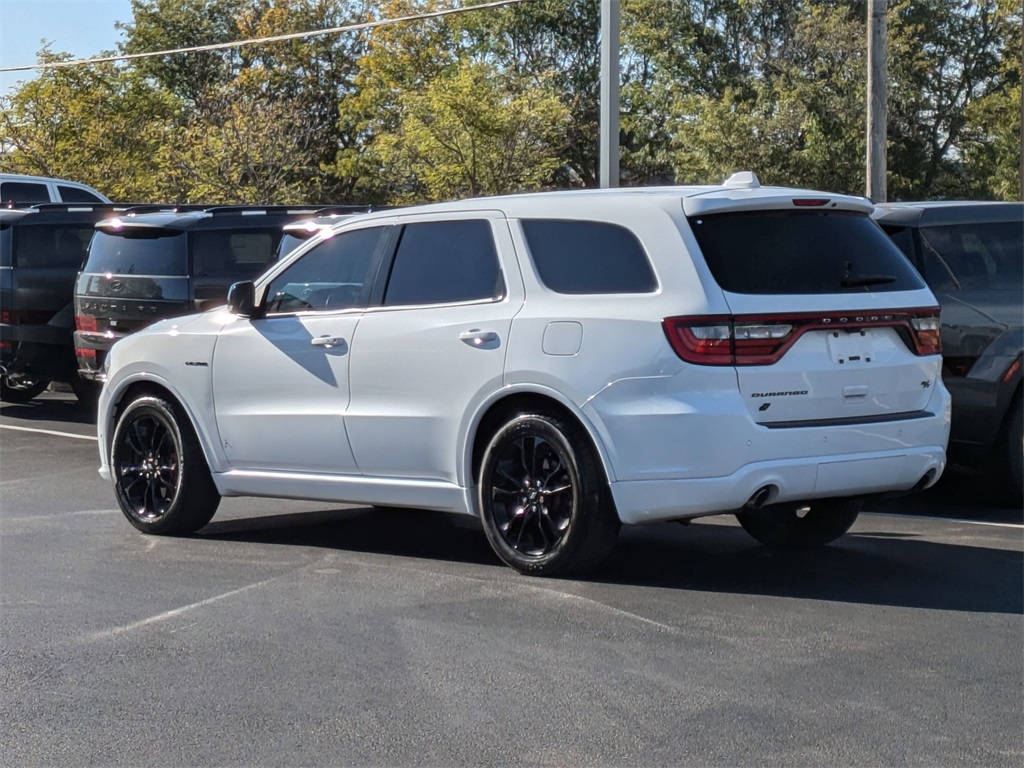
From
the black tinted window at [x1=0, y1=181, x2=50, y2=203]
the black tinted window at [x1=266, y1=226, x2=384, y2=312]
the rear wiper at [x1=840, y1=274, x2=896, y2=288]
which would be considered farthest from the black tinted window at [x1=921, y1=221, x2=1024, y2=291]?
the black tinted window at [x1=0, y1=181, x2=50, y2=203]

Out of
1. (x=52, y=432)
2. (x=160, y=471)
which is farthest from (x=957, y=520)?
(x=52, y=432)

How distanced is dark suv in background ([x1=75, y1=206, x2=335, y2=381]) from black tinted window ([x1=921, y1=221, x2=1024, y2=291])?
21.8 ft

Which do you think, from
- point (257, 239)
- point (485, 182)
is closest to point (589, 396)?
point (257, 239)

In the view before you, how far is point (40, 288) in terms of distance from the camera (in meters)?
15.2

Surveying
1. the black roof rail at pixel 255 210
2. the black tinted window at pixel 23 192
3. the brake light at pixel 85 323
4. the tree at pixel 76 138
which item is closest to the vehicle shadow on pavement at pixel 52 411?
the brake light at pixel 85 323

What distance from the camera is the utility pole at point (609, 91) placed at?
18234 millimetres

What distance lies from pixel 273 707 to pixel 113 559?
299 cm

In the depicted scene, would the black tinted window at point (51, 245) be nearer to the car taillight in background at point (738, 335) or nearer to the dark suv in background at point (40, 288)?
the dark suv in background at point (40, 288)

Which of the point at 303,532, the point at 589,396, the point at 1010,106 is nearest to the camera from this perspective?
the point at 589,396

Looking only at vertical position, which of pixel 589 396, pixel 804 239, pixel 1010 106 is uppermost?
pixel 1010 106

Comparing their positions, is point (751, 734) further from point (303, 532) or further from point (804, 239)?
point (303, 532)

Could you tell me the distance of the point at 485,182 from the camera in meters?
45.1

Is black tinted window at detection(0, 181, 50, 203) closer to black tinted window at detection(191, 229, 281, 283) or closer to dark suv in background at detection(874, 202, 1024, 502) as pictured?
black tinted window at detection(191, 229, 281, 283)

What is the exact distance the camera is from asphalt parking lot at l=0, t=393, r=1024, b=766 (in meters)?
4.64
